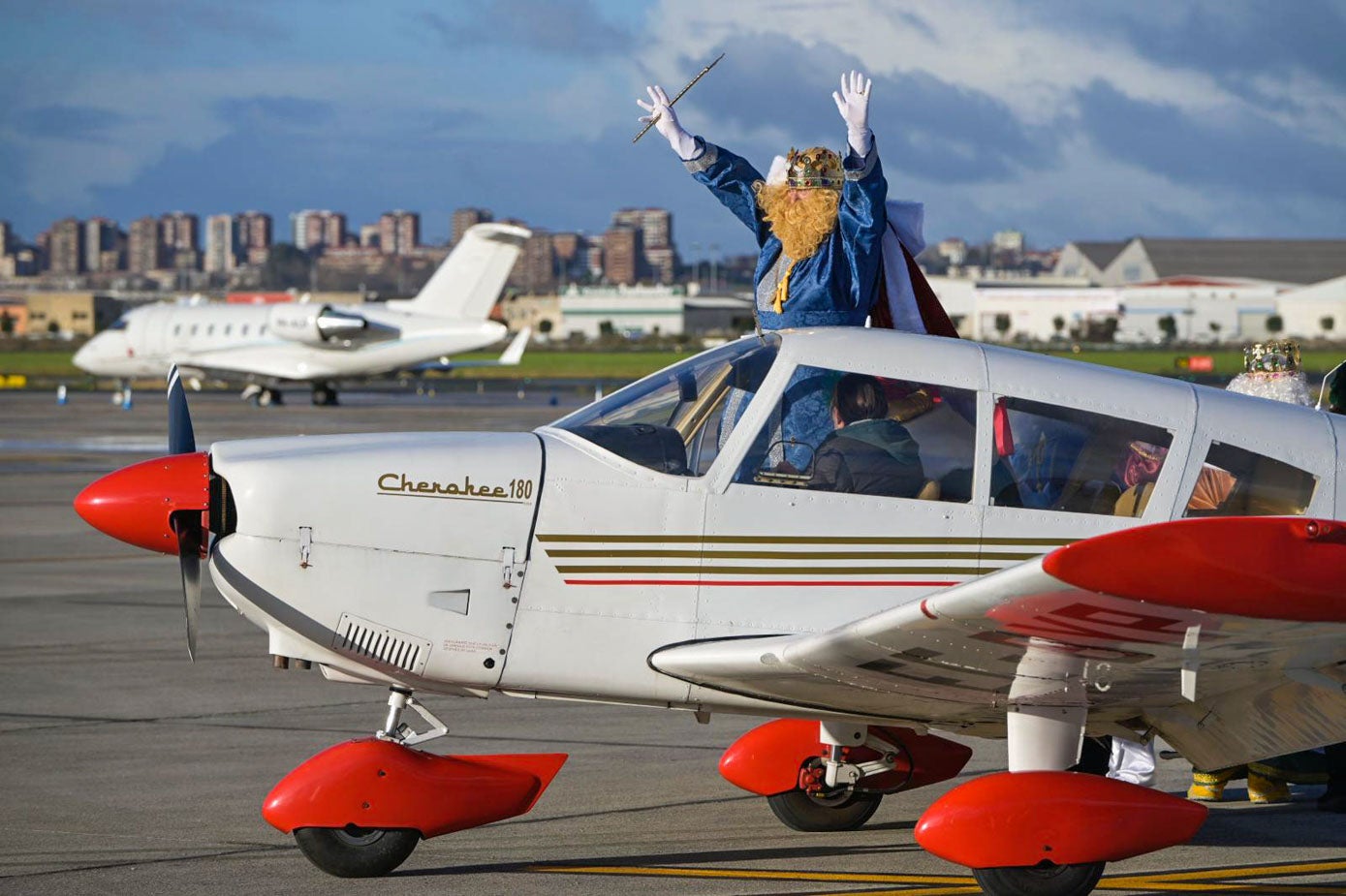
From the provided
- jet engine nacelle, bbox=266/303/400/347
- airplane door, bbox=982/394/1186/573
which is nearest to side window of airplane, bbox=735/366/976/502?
airplane door, bbox=982/394/1186/573

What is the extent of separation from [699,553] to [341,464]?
4.23 ft

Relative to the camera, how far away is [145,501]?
610cm

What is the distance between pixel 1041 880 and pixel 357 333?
145ft

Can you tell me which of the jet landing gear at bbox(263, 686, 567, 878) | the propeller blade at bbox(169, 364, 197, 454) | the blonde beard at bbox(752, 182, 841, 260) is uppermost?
the blonde beard at bbox(752, 182, 841, 260)

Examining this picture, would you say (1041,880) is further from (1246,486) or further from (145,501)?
(145,501)

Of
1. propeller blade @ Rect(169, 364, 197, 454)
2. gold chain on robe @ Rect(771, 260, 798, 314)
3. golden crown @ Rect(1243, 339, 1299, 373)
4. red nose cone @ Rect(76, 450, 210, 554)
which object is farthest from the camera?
Result: golden crown @ Rect(1243, 339, 1299, 373)

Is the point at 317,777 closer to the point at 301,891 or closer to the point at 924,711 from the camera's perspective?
the point at 301,891

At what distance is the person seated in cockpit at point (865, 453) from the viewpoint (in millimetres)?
6211

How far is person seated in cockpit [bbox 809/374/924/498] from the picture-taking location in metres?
6.21

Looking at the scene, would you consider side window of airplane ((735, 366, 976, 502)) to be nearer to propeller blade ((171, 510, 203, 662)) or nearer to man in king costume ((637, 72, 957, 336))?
man in king costume ((637, 72, 957, 336))

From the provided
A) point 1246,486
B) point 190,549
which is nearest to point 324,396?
point 190,549

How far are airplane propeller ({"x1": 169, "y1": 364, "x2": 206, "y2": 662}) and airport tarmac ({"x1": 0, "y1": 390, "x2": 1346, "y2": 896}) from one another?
36.5 inches

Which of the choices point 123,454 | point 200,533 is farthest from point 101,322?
point 200,533

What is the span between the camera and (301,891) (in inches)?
242
